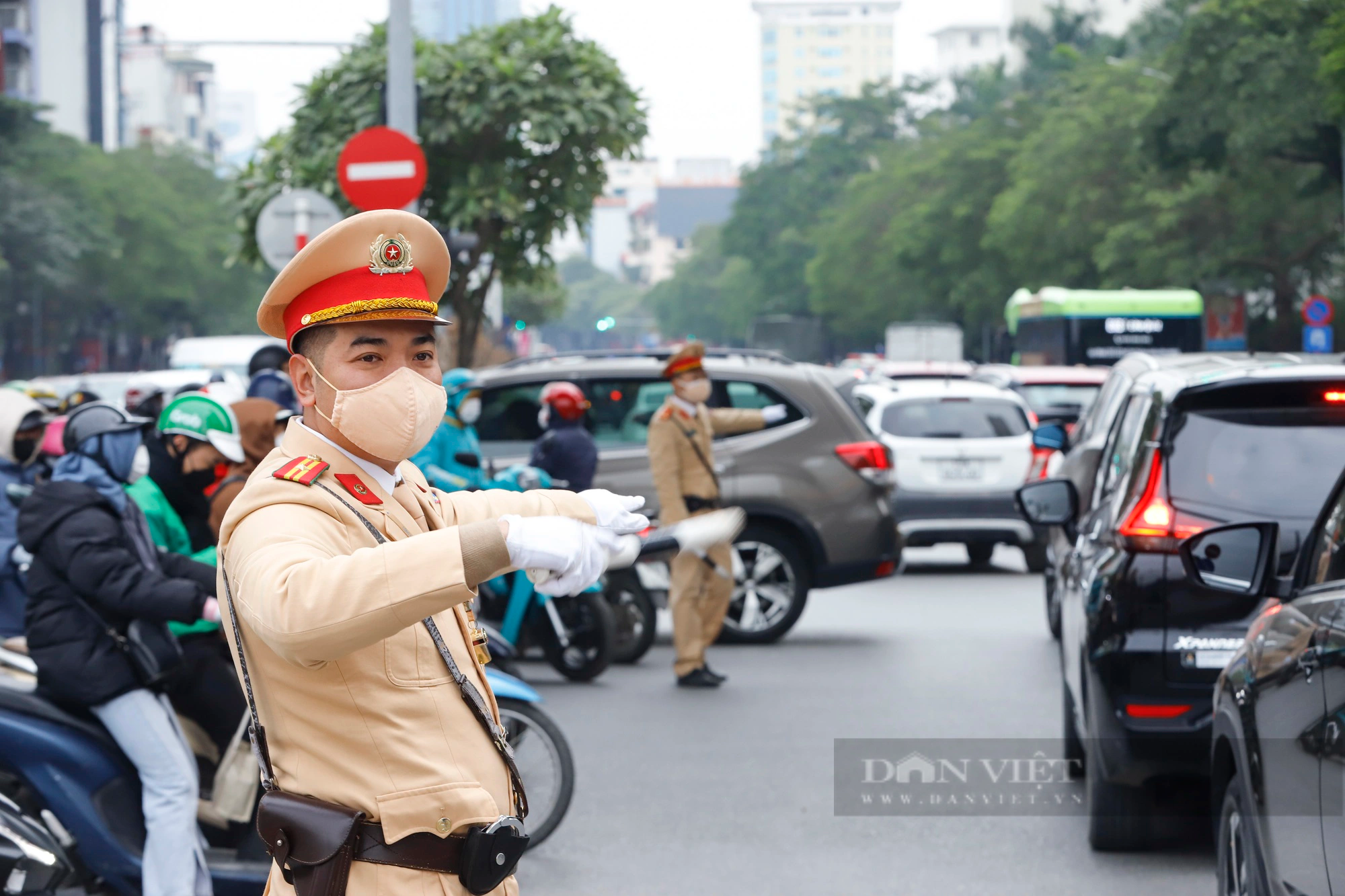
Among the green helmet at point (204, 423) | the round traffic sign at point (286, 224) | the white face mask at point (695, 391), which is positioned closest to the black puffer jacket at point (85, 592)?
the green helmet at point (204, 423)

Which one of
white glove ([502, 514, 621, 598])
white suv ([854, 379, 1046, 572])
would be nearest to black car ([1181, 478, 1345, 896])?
white glove ([502, 514, 621, 598])

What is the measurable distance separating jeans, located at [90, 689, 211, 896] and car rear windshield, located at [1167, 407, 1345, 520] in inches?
124

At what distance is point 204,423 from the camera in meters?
5.80

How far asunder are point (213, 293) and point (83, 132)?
60.8 feet

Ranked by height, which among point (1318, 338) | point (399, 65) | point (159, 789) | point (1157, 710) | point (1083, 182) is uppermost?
point (1083, 182)

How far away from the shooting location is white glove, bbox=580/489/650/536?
7.93 ft

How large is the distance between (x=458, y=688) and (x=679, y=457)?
6.91 metres

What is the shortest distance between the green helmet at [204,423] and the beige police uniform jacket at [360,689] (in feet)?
10.6

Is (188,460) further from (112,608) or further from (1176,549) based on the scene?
(1176,549)

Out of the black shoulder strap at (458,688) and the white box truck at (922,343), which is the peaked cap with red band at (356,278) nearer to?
the black shoulder strap at (458,688)

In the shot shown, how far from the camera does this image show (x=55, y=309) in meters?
60.1

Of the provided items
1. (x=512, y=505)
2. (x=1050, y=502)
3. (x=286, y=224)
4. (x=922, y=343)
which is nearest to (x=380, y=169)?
(x=286, y=224)

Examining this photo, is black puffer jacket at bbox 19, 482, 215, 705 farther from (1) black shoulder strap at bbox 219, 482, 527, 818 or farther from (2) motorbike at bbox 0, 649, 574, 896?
(1) black shoulder strap at bbox 219, 482, 527, 818

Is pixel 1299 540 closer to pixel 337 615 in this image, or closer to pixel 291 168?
pixel 337 615
